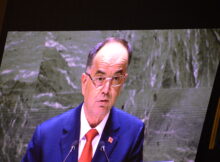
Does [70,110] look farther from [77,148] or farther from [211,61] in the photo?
[211,61]

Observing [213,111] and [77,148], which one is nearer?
[77,148]

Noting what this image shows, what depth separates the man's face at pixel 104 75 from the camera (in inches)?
107

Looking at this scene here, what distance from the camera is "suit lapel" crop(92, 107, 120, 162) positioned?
267 centimetres

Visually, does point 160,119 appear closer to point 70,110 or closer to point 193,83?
point 193,83

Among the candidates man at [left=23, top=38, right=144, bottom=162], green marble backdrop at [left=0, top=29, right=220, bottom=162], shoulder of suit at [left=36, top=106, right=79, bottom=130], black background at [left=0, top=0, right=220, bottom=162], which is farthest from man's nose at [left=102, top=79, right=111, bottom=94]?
black background at [left=0, top=0, right=220, bottom=162]

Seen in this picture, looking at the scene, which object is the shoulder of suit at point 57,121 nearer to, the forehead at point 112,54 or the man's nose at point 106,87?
the man's nose at point 106,87

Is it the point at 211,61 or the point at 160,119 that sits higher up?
the point at 211,61

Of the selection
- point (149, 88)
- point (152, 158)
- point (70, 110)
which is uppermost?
point (149, 88)

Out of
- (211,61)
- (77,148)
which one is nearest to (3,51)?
(77,148)

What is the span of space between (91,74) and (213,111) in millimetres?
1021

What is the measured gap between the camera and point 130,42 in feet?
9.13

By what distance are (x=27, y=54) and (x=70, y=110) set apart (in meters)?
0.53
